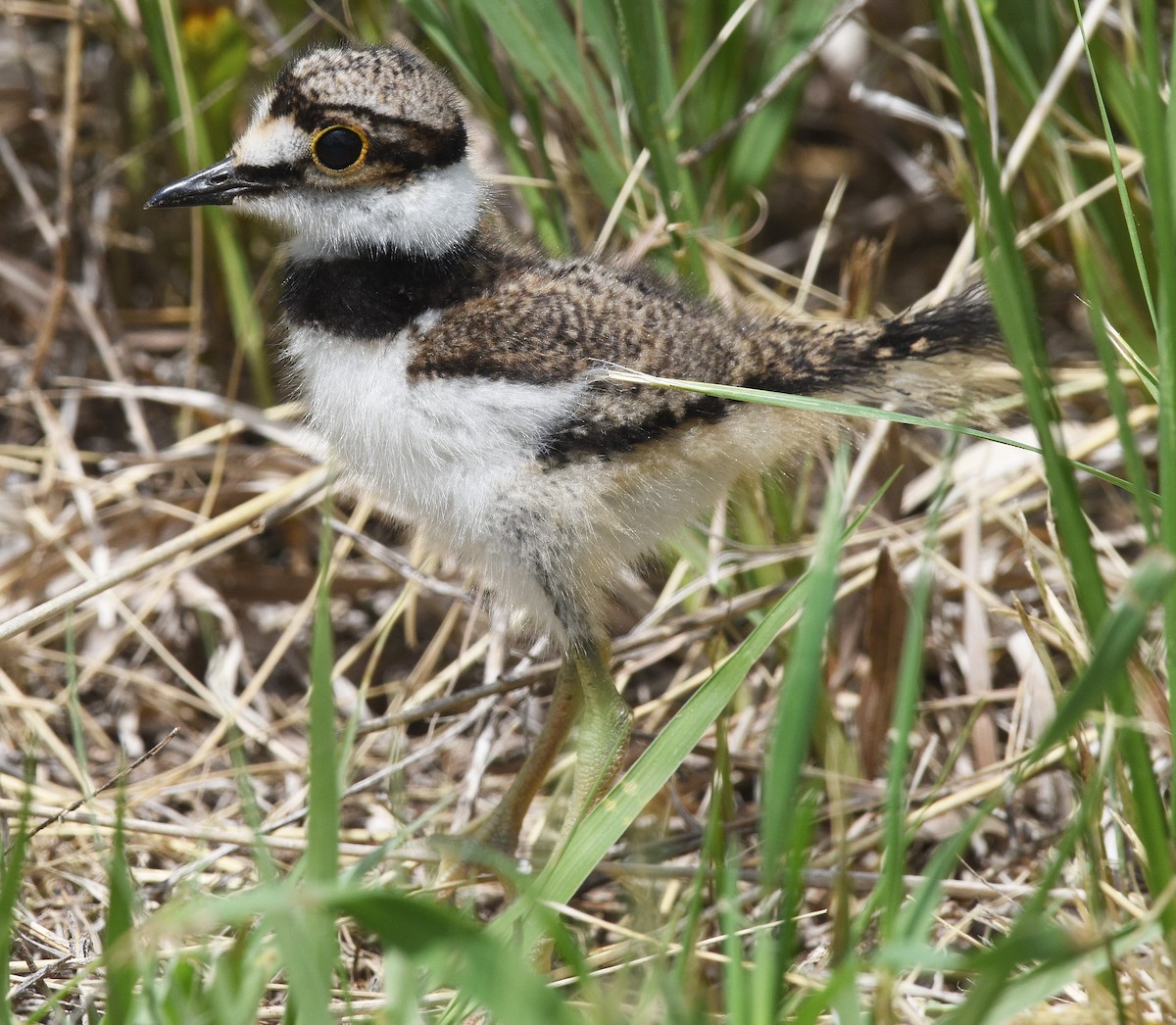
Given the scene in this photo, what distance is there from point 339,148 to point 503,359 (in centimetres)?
36

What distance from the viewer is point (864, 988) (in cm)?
140

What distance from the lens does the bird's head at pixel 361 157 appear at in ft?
5.30

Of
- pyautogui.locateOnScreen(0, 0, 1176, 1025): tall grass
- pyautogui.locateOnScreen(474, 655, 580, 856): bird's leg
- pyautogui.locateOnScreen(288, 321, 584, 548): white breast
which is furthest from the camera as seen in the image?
pyautogui.locateOnScreen(474, 655, 580, 856): bird's leg

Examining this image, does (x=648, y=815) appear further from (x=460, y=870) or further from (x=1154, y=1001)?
(x=1154, y=1001)

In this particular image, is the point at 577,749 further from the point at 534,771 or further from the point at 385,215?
the point at 385,215

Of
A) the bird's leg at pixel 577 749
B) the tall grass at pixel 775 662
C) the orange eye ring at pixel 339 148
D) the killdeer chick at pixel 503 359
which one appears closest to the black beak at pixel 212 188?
the killdeer chick at pixel 503 359

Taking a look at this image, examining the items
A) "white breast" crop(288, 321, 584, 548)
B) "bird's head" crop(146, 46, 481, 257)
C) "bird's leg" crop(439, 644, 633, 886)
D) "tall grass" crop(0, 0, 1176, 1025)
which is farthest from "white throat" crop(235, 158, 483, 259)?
"bird's leg" crop(439, 644, 633, 886)

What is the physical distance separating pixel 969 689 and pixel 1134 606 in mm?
1198

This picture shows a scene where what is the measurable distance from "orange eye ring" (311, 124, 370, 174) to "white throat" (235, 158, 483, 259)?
0.03 m

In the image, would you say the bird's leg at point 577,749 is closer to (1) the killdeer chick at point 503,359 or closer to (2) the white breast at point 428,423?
(1) the killdeer chick at point 503,359

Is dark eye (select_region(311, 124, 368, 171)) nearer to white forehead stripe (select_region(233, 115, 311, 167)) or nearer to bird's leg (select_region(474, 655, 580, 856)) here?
white forehead stripe (select_region(233, 115, 311, 167))

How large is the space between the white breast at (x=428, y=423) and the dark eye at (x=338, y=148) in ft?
0.69

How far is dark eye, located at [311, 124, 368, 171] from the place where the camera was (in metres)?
1.62

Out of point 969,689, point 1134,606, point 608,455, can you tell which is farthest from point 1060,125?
point 1134,606
